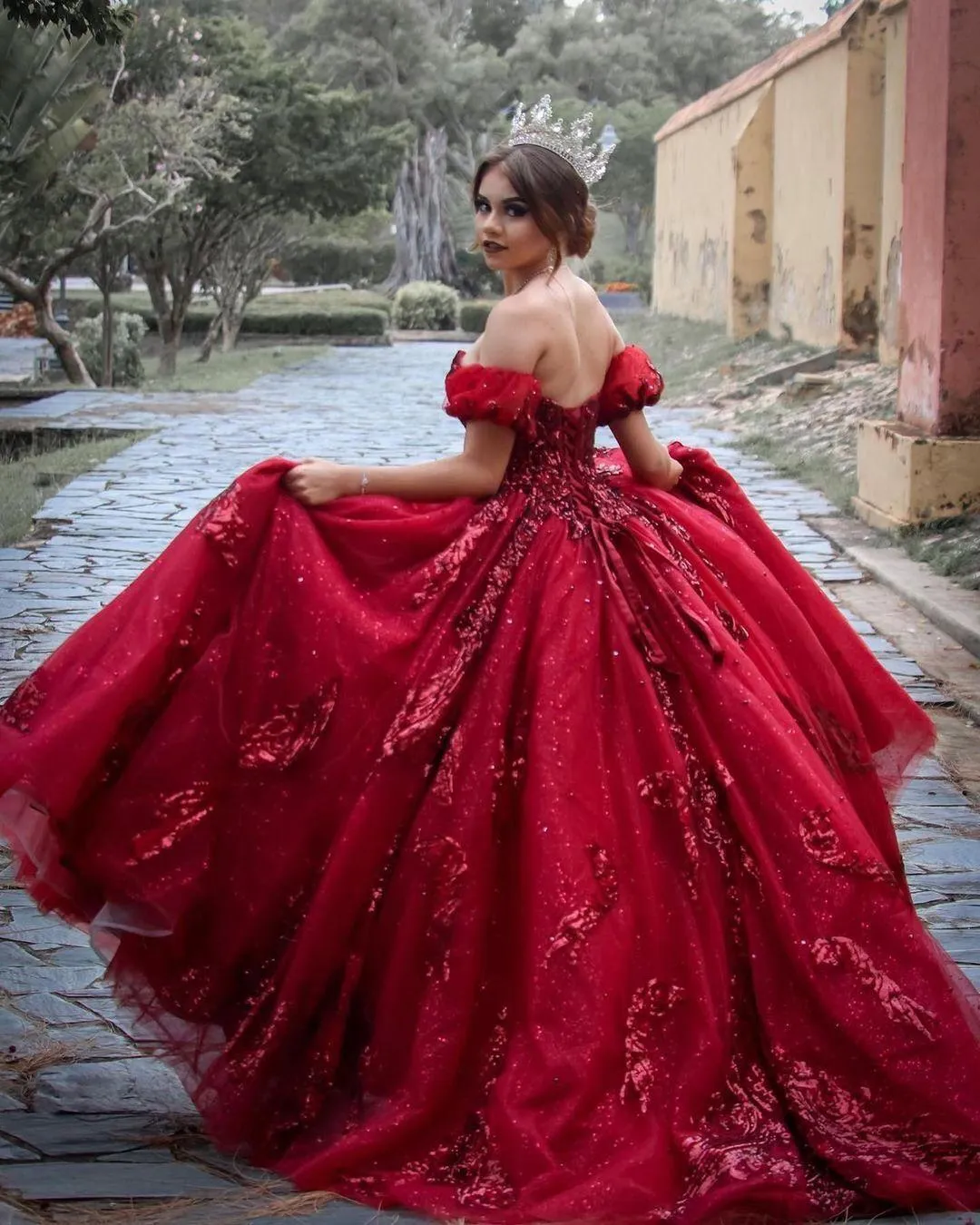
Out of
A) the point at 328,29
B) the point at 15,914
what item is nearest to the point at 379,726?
the point at 15,914

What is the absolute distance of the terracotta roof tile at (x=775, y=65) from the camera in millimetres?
15555

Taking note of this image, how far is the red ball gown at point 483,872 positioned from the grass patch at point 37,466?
6.40 metres

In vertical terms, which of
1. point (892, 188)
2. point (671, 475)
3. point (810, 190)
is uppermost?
point (810, 190)

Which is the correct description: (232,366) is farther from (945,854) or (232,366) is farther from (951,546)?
(945,854)

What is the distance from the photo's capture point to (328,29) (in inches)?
1519

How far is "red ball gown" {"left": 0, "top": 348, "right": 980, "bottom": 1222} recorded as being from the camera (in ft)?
8.73

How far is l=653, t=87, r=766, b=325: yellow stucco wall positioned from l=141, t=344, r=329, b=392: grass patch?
18.9 feet

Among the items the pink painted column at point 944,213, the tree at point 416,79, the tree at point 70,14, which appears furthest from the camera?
the tree at point 416,79

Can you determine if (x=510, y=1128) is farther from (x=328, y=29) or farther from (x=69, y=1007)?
(x=328, y=29)

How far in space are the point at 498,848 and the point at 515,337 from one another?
923 mm

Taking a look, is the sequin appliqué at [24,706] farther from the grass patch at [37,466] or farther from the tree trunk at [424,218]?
the tree trunk at [424,218]

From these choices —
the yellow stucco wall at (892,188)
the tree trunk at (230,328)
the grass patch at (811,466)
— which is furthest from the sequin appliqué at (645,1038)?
the tree trunk at (230,328)

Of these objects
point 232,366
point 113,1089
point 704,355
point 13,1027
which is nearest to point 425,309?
point 232,366

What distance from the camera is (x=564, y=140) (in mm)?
3225
